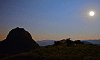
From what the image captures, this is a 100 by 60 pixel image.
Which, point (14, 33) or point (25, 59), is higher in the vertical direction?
point (14, 33)

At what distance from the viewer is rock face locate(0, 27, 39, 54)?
26.4 metres

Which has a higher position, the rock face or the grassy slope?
the rock face

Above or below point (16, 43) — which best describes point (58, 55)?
below

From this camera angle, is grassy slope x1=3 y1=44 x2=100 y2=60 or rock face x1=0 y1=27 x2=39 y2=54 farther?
rock face x1=0 y1=27 x2=39 y2=54

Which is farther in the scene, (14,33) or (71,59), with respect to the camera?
(14,33)

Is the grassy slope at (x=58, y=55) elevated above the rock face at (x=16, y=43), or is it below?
below

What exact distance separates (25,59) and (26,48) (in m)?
13.7

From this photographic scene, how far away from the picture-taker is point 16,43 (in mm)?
27922

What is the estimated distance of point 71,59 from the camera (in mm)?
13703

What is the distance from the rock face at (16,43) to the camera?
26.4 metres

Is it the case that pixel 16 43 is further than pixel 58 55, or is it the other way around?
pixel 16 43

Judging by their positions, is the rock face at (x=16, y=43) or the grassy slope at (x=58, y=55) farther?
the rock face at (x=16, y=43)

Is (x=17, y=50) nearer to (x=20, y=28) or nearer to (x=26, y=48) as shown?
(x=26, y=48)

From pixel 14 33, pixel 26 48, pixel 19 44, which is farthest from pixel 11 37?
pixel 26 48
